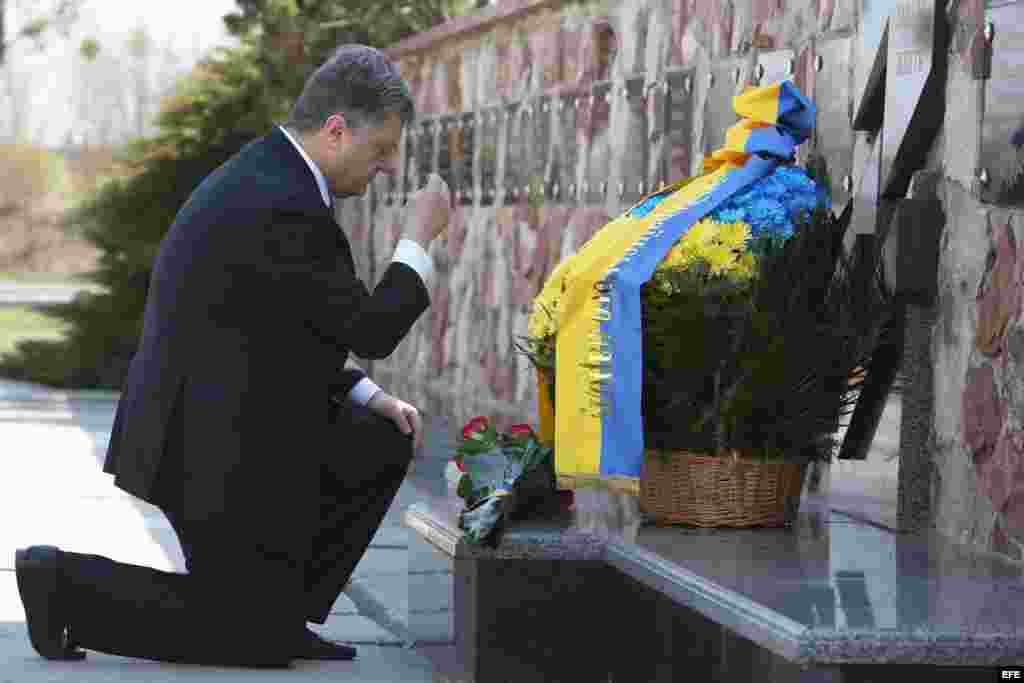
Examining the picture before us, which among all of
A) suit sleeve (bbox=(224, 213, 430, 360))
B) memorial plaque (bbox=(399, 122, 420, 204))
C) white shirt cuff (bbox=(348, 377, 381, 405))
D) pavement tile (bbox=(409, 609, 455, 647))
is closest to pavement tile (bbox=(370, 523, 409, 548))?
pavement tile (bbox=(409, 609, 455, 647))

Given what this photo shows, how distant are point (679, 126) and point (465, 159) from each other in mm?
4127

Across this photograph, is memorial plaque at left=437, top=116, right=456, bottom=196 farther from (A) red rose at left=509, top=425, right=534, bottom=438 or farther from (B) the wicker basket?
(B) the wicker basket

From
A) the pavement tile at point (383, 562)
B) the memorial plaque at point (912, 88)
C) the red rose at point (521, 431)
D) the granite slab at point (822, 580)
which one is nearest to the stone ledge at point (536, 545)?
Answer: the granite slab at point (822, 580)

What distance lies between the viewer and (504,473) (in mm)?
5125

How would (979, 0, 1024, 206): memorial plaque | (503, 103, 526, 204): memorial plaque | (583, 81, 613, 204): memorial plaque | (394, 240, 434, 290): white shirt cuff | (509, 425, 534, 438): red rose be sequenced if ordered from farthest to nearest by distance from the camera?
1. (503, 103, 526, 204): memorial plaque
2. (583, 81, 613, 204): memorial plaque
3. (509, 425, 534, 438): red rose
4. (394, 240, 434, 290): white shirt cuff
5. (979, 0, 1024, 206): memorial plaque

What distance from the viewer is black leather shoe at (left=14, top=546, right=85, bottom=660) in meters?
5.12

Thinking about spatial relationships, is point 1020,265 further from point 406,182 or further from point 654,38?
point 406,182

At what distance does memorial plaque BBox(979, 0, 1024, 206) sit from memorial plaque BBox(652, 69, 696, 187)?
2.77 meters

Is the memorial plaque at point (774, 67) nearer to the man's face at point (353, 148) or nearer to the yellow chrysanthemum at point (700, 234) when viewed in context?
the yellow chrysanthemum at point (700, 234)

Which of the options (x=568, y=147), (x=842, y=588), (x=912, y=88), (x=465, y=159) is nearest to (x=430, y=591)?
(x=842, y=588)

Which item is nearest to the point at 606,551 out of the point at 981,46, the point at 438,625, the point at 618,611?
the point at 618,611

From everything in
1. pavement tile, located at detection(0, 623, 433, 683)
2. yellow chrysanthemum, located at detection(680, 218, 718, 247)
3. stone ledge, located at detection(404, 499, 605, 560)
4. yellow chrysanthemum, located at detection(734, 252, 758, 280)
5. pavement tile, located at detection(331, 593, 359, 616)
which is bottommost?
pavement tile, located at detection(331, 593, 359, 616)

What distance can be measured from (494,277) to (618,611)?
625 centimetres

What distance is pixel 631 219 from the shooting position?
5.46 meters
